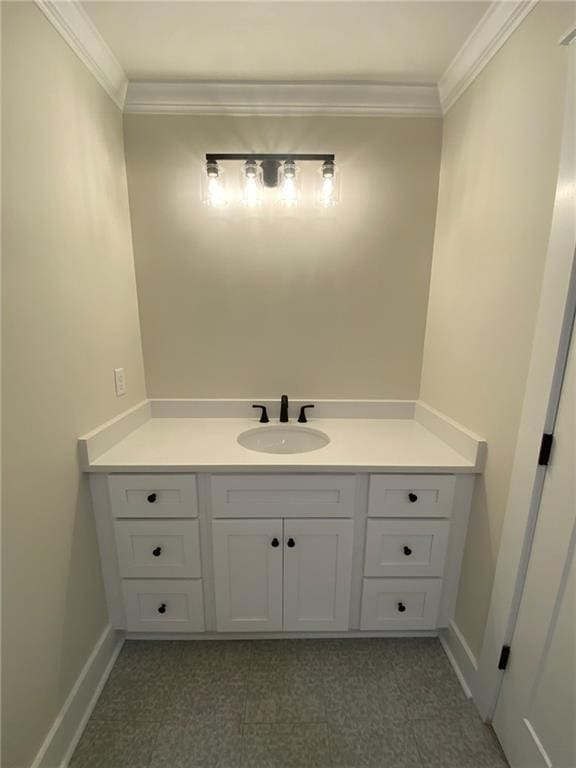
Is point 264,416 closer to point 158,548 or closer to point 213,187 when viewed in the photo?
point 158,548

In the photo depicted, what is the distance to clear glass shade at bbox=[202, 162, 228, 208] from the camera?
135 centimetres

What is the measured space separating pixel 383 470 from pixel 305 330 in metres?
0.77

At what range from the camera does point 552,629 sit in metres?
0.86

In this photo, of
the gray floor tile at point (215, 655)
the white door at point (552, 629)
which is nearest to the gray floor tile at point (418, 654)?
the white door at point (552, 629)

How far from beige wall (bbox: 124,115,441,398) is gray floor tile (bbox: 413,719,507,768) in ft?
4.18

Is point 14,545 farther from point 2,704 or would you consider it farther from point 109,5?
point 109,5

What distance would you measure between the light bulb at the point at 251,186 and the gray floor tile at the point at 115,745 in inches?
81.1

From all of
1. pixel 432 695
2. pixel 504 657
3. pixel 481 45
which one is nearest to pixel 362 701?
pixel 432 695

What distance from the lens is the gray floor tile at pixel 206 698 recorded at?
1119 millimetres

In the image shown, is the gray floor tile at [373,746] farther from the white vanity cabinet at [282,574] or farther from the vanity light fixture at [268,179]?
the vanity light fixture at [268,179]

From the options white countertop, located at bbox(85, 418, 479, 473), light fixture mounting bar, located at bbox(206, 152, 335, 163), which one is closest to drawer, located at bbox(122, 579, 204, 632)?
white countertop, located at bbox(85, 418, 479, 473)

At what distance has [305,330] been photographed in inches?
63.3

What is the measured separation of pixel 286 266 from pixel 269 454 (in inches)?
35.4

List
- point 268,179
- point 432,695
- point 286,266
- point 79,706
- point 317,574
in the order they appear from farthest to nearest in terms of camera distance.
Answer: point 286,266 < point 268,179 < point 317,574 < point 432,695 < point 79,706
